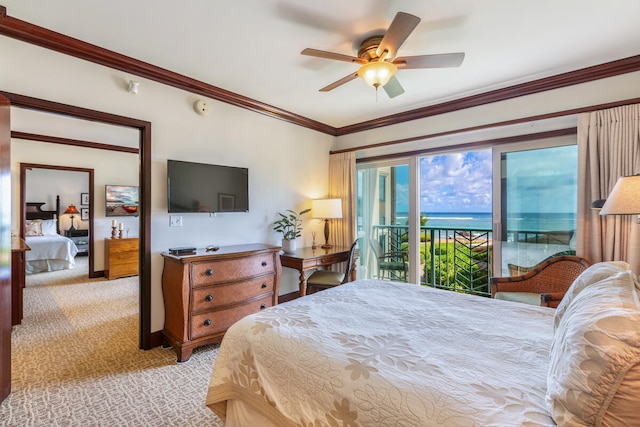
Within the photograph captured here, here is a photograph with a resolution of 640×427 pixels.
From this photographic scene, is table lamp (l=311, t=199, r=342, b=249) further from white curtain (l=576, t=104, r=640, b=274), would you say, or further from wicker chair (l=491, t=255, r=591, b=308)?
white curtain (l=576, t=104, r=640, b=274)

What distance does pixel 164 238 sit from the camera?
2.88 m

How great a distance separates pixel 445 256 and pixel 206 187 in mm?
3762

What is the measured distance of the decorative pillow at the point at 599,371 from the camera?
0.72 metres

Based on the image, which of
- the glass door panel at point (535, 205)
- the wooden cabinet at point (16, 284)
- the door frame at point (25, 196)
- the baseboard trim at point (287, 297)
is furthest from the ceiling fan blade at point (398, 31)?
the door frame at point (25, 196)

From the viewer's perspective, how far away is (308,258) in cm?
342

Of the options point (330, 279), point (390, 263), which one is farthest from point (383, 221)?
point (330, 279)

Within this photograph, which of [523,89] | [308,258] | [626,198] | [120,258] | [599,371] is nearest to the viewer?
[599,371]

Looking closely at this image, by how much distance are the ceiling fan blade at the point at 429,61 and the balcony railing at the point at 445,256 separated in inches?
90.5

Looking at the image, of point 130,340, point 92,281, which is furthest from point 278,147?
point 92,281

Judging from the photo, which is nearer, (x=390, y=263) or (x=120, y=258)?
(x=390, y=263)

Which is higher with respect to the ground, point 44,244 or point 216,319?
point 44,244

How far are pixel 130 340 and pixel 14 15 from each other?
2755 mm

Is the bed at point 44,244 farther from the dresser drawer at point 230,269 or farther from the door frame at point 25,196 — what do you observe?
the dresser drawer at point 230,269

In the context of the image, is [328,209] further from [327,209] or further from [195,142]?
[195,142]
